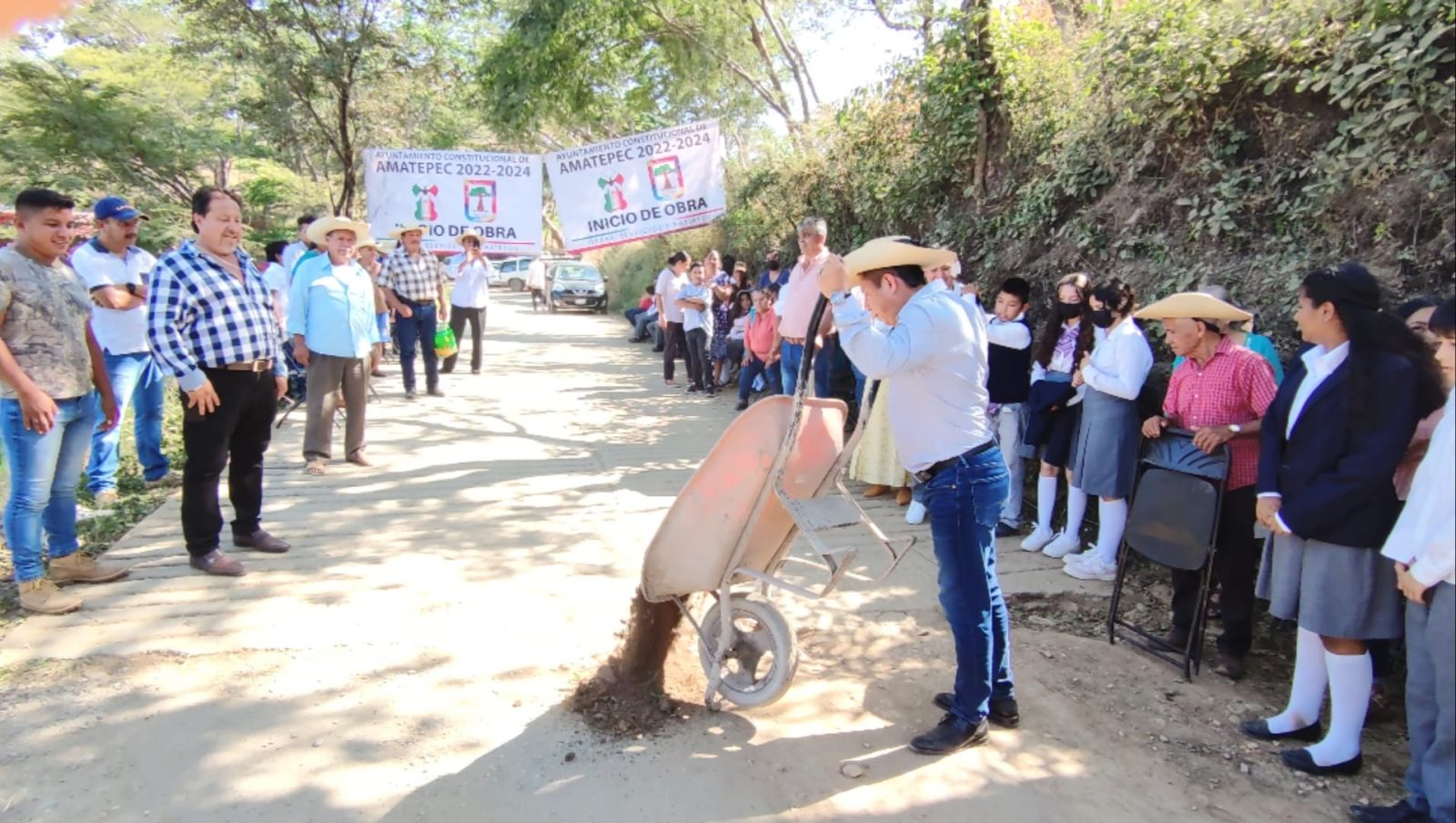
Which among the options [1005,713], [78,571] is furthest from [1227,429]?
[78,571]

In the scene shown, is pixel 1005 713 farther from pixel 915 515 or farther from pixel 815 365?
pixel 815 365

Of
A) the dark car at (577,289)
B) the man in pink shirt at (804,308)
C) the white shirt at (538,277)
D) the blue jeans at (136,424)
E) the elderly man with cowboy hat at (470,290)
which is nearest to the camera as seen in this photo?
the blue jeans at (136,424)

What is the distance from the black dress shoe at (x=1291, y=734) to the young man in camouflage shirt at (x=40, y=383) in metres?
5.19

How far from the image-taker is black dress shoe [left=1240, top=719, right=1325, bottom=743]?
3.30m

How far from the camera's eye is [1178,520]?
382cm

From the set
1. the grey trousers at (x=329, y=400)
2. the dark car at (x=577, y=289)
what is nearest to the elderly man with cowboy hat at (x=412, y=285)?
the grey trousers at (x=329, y=400)

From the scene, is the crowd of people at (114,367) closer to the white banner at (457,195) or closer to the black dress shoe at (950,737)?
the white banner at (457,195)

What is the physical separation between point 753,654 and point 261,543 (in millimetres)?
→ 3185

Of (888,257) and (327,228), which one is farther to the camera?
(327,228)

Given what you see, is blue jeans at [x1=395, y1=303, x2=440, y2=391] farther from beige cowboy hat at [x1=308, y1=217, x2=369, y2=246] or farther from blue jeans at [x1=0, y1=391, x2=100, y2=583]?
blue jeans at [x1=0, y1=391, x2=100, y2=583]

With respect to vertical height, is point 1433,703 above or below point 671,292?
below

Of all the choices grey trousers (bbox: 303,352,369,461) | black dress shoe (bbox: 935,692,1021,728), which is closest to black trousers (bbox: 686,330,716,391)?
grey trousers (bbox: 303,352,369,461)

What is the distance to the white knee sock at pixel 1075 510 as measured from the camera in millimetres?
5191

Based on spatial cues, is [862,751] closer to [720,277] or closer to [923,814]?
[923,814]
